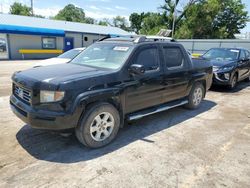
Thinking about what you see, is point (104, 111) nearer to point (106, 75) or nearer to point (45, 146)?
point (106, 75)

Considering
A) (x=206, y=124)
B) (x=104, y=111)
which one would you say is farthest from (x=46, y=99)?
(x=206, y=124)

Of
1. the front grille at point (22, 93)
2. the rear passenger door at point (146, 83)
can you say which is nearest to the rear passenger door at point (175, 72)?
the rear passenger door at point (146, 83)

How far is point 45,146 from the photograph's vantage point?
12.8 feet

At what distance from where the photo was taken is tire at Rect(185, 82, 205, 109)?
6.08m

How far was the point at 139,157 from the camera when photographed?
3.66m

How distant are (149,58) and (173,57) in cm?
89

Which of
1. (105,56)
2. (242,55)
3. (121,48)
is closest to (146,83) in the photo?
(121,48)

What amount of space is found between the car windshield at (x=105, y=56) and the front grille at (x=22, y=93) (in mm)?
1304

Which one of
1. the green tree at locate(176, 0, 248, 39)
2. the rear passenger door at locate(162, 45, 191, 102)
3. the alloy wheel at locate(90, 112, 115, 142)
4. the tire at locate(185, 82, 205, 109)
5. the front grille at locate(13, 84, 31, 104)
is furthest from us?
the green tree at locate(176, 0, 248, 39)

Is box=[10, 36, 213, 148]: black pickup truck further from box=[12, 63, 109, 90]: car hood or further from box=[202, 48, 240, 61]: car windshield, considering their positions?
box=[202, 48, 240, 61]: car windshield

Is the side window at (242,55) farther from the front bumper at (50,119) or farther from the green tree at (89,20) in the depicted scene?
the green tree at (89,20)

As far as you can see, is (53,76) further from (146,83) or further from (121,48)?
(146,83)

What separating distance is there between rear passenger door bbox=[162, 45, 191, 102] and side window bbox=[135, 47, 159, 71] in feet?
0.94

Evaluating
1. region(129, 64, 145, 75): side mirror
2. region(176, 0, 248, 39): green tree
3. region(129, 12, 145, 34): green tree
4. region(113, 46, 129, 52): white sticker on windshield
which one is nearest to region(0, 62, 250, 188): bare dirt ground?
region(129, 64, 145, 75): side mirror
